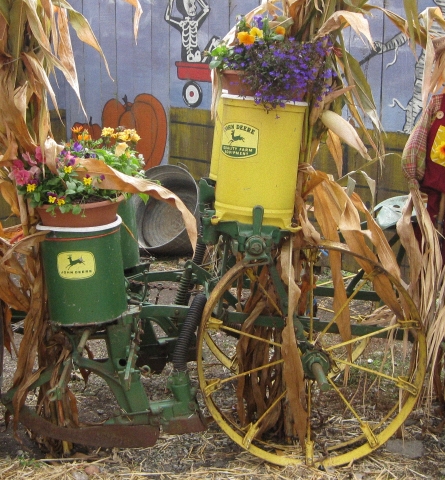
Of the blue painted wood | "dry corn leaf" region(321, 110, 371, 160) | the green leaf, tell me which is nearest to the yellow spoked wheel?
"dry corn leaf" region(321, 110, 371, 160)

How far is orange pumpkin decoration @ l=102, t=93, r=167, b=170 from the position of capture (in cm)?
711

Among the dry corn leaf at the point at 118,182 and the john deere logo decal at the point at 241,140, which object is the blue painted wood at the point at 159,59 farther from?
the dry corn leaf at the point at 118,182

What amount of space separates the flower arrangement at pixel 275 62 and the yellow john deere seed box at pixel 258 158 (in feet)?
0.25

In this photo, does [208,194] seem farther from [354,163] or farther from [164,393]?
[354,163]

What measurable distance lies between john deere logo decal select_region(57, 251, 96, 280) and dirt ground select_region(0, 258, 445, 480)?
83 centimetres

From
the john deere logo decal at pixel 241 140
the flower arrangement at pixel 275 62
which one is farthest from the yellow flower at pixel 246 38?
the john deere logo decal at pixel 241 140

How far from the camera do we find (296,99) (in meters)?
2.98

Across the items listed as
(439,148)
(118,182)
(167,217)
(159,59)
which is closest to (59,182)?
(118,182)

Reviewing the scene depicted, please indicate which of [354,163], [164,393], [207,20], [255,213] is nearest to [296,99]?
[255,213]

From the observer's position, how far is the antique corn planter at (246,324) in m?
3.05

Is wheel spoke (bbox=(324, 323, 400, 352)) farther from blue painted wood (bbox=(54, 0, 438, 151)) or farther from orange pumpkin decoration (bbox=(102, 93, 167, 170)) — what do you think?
orange pumpkin decoration (bbox=(102, 93, 167, 170))

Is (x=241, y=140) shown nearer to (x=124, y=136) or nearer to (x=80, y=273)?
(x=80, y=273)

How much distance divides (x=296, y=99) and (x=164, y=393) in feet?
6.31

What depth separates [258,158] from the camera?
3.02 m
